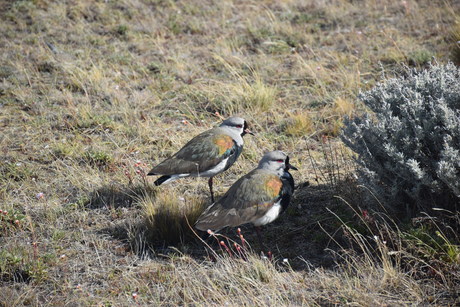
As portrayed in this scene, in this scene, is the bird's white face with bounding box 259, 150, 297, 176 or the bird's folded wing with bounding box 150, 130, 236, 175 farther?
the bird's folded wing with bounding box 150, 130, 236, 175

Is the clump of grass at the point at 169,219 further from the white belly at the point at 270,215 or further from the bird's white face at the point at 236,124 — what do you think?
the bird's white face at the point at 236,124

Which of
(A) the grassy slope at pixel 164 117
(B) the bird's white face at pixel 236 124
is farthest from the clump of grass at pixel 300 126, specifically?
(B) the bird's white face at pixel 236 124

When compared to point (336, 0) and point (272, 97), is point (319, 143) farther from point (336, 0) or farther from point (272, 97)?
point (336, 0)

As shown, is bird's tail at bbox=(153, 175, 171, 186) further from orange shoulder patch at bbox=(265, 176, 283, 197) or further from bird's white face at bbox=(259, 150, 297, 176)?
orange shoulder patch at bbox=(265, 176, 283, 197)

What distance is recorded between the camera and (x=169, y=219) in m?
6.39

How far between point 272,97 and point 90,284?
5050 mm

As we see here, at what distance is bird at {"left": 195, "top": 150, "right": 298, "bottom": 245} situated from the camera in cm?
590

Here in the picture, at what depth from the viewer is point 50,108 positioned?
384 inches

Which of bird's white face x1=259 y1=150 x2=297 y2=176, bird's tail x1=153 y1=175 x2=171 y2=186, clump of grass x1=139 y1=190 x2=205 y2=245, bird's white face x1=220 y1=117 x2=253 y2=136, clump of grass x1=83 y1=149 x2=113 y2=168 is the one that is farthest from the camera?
clump of grass x1=83 y1=149 x2=113 y2=168

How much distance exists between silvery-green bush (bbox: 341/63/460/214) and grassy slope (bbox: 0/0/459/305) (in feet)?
2.78

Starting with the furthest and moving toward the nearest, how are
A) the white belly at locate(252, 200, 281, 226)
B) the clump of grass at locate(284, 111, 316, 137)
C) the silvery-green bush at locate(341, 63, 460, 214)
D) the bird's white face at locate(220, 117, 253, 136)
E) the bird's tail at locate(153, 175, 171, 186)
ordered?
the clump of grass at locate(284, 111, 316, 137)
the bird's white face at locate(220, 117, 253, 136)
the bird's tail at locate(153, 175, 171, 186)
the white belly at locate(252, 200, 281, 226)
the silvery-green bush at locate(341, 63, 460, 214)

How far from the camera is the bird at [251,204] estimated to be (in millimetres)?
5902

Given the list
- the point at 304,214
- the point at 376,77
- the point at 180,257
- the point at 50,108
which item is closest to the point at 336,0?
the point at 376,77

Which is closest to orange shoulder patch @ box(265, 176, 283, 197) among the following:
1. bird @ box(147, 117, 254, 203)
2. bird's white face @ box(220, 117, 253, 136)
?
bird @ box(147, 117, 254, 203)
